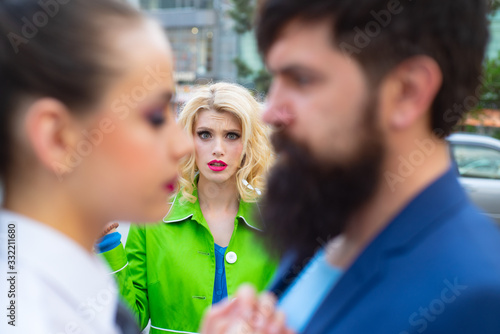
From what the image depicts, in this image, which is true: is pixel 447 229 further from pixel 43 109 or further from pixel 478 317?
pixel 43 109

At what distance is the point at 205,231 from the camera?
2.60 metres

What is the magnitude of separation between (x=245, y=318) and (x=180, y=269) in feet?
4.90

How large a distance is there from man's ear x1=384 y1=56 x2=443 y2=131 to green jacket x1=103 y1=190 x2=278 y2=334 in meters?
1.37

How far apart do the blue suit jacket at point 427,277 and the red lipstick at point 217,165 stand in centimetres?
169

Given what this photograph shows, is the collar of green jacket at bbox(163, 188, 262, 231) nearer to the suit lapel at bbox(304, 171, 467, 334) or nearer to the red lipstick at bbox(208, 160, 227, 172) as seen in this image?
the red lipstick at bbox(208, 160, 227, 172)

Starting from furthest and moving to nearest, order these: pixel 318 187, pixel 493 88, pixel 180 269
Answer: pixel 493 88 < pixel 180 269 < pixel 318 187

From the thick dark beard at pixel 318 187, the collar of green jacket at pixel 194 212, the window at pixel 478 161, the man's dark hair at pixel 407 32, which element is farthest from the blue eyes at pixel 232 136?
the window at pixel 478 161

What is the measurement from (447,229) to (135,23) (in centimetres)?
75

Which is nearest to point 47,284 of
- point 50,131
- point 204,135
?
point 50,131

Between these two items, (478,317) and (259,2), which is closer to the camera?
(478,317)

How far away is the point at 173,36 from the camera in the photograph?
123 feet

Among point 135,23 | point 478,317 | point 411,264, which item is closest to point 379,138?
point 411,264

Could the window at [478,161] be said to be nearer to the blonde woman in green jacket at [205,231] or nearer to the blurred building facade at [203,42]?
the blonde woman in green jacket at [205,231]

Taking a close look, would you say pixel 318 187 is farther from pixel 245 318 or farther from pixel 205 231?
pixel 205 231
